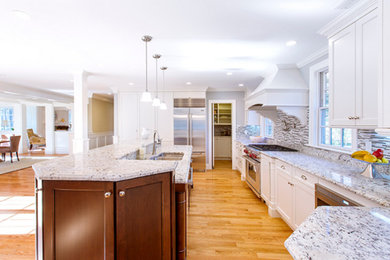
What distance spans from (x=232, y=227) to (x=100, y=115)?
750 cm

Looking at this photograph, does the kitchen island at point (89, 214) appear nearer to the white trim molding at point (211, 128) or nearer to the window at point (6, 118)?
the white trim molding at point (211, 128)

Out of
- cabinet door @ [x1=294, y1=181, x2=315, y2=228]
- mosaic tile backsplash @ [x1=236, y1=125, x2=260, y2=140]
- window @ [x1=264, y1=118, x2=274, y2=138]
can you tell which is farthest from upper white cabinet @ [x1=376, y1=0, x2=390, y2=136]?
mosaic tile backsplash @ [x1=236, y1=125, x2=260, y2=140]

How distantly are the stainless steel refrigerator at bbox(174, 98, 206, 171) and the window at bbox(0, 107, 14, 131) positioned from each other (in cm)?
828

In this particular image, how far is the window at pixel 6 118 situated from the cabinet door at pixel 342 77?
454 inches

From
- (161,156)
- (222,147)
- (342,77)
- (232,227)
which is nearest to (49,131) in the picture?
(222,147)

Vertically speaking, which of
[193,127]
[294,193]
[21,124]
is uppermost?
[21,124]

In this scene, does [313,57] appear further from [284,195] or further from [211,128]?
[211,128]

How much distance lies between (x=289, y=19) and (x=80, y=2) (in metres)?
2.02

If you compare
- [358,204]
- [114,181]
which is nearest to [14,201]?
[114,181]

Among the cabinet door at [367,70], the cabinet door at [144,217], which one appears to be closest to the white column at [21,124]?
the cabinet door at [144,217]

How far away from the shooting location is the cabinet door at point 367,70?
147 cm

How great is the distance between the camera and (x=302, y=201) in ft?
6.61

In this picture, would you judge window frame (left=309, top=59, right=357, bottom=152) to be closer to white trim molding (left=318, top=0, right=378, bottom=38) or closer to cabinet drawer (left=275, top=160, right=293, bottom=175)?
cabinet drawer (left=275, top=160, right=293, bottom=175)

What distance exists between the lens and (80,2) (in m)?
1.67
